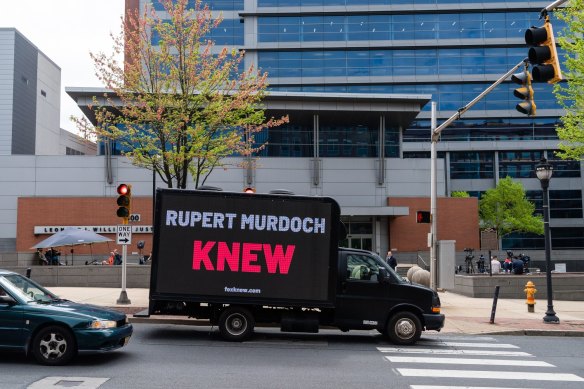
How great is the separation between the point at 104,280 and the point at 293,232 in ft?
46.9

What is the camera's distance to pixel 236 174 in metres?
39.2

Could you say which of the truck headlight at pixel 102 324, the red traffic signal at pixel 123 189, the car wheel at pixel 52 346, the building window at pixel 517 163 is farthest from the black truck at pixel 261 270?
the building window at pixel 517 163

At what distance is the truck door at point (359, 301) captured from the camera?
1262 cm

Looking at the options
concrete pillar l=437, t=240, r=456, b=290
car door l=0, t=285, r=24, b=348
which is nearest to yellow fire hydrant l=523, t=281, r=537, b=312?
concrete pillar l=437, t=240, r=456, b=290

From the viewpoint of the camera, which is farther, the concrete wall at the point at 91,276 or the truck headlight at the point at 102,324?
the concrete wall at the point at 91,276

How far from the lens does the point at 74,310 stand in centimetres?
962

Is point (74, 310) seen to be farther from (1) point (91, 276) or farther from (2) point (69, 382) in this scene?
(1) point (91, 276)

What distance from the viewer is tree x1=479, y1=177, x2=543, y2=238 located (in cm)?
5759

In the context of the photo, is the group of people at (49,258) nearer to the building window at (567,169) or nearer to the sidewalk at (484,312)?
the sidewalk at (484,312)

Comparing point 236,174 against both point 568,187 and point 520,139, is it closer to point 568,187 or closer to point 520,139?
point 520,139

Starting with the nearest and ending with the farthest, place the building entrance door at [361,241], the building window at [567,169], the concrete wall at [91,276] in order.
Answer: the concrete wall at [91,276] < the building entrance door at [361,241] < the building window at [567,169]

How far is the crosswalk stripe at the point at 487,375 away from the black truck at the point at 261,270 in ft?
8.70

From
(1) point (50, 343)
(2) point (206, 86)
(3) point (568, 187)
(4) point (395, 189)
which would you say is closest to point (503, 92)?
(3) point (568, 187)

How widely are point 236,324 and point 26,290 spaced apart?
430 cm
